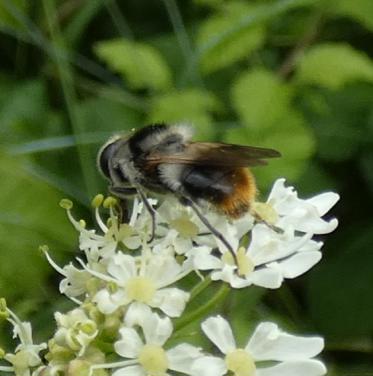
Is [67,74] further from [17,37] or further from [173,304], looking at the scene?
[173,304]

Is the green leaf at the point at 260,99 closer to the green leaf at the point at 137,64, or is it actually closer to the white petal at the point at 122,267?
the green leaf at the point at 137,64

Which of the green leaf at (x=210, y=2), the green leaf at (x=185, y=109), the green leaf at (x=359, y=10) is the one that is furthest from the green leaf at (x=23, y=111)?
the green leaf at (x=359, y=10)

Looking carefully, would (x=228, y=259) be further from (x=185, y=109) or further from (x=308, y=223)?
(x=185, y=109)

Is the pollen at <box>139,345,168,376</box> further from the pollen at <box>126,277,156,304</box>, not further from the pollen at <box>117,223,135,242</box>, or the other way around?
the pollen at <box>117,223,135,242</box>

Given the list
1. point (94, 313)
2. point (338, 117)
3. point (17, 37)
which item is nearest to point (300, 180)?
point (338, 117)

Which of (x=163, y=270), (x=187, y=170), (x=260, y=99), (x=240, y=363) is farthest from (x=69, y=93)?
(x=240, y=363)

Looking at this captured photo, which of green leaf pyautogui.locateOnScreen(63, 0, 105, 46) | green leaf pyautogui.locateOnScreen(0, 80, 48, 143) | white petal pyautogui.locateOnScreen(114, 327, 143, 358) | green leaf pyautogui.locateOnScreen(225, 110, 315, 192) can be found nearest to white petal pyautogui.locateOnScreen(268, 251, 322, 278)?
white petal pyautogui.locateOnScreen(114, 327, 143, 358)
